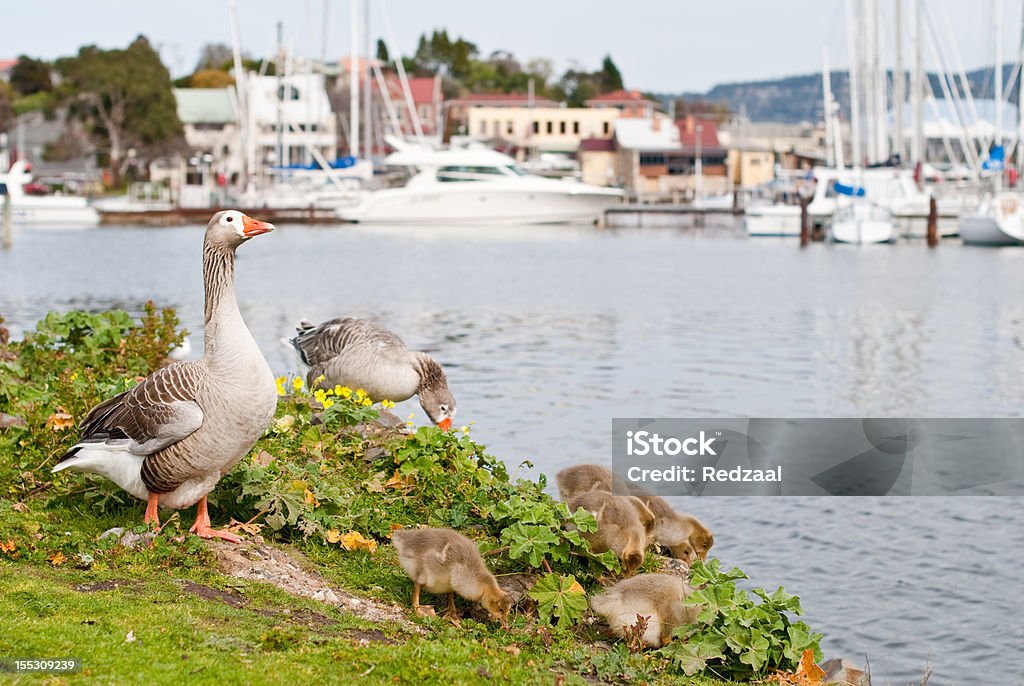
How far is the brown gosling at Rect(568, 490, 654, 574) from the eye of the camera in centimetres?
939

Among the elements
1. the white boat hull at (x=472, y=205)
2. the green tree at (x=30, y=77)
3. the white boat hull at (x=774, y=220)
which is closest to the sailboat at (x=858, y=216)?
the white boat hull at (x=774, y=220)

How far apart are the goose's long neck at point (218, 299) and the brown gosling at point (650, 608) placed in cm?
305

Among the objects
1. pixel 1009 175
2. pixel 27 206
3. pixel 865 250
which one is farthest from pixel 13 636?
pixel 27 206

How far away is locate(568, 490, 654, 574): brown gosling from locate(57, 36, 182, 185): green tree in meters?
105

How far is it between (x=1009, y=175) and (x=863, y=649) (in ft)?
249

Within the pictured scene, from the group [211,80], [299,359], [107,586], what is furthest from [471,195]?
[107,586]

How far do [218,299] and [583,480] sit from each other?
3735 mm

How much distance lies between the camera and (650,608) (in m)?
8.12

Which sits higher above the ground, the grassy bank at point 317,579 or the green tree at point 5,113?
the green tree at point 5,113

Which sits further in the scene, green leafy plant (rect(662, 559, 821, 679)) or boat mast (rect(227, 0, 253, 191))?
boat mast (rect(227, 0, 253, 191))

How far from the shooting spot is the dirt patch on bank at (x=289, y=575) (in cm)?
812

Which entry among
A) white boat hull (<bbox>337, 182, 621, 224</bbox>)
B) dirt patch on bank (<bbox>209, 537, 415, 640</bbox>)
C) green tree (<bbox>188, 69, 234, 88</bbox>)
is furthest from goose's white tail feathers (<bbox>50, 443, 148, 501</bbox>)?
green tree (<bbox>188, 69, 234, 88</bbox>)

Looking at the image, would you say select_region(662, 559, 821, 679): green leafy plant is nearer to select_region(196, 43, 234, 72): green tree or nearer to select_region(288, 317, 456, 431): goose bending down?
select_region(288, 317, 456, 431): goose bending down

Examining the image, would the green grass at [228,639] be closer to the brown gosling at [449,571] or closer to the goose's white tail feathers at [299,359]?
the brown gosling at [449,571]
